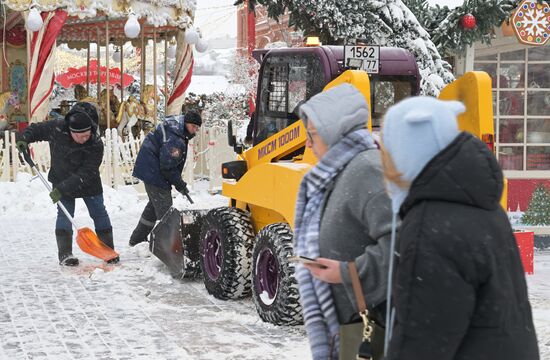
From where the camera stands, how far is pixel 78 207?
13.3 meters

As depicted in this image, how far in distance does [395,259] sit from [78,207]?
Result: 11.4 meters

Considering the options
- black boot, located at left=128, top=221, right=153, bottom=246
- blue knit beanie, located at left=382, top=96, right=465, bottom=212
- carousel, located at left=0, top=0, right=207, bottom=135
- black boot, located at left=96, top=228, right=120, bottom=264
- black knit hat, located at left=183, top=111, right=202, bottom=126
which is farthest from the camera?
carousel, located at left=0, top=0, right=207, bottom=135

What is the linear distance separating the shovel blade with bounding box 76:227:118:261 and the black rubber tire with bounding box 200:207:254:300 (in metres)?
2.15

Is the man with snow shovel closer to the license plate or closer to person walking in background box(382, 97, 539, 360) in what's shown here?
the license plate

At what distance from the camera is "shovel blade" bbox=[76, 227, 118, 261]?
8719 millimetres

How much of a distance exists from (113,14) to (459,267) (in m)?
16.5

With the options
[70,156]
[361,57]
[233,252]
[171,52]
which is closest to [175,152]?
[70,156]

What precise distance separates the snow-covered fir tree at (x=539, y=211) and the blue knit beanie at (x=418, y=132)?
9385 mm

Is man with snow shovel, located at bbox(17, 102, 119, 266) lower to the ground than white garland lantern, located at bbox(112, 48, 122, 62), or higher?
lower

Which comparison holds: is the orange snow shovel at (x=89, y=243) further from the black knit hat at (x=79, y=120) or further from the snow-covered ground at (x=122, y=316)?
the black knit hat at (x=79, y=120)

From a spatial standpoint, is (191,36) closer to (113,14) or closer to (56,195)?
(113,14)

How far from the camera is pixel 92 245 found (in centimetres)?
880

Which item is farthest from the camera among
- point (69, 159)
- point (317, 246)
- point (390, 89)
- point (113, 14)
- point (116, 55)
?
point (116, 55)

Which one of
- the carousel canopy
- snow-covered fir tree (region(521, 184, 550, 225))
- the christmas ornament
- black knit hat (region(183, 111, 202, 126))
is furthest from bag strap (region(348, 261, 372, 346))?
the carousel canopy
